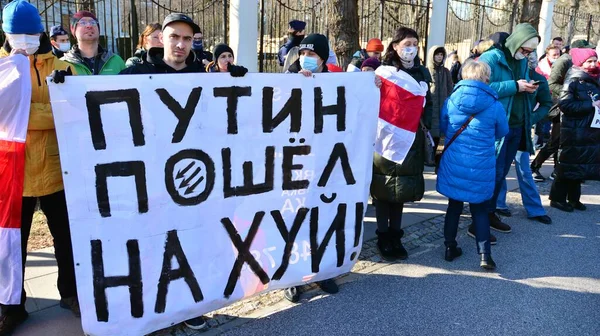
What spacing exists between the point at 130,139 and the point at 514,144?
364 centimetres

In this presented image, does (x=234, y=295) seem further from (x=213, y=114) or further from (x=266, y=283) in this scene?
(x=213, y=114)

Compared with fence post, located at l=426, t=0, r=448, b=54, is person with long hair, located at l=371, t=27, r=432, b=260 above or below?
below

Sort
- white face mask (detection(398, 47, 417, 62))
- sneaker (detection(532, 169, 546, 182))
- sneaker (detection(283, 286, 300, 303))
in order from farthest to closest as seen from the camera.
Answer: sneaker (detection(532, 169, 546, 182)) < white face mask (detection(398, 47, 417, 62)) < sneaker (detection(283, 286, 300, 303))

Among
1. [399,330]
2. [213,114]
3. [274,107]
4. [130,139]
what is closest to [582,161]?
[399,330]

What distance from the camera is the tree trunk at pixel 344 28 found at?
6871mm

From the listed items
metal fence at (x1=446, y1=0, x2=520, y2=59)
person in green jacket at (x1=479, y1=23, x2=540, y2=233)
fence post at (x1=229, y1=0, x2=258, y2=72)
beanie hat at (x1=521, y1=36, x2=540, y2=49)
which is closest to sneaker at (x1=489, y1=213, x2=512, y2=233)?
person in green jacket at (x1=479, y1=23, x2=540, y2=233)

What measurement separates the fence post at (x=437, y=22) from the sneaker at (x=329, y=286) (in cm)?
814

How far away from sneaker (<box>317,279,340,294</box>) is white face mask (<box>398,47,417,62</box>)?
180 cm

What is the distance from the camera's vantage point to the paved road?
10.1 feet

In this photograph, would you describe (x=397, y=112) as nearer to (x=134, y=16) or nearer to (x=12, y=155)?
(x=12, y=155)

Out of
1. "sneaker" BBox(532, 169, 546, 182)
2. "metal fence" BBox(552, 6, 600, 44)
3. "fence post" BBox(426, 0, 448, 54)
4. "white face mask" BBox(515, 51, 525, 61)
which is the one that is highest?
"metal fence" BBox(552, 6, 600, 44)

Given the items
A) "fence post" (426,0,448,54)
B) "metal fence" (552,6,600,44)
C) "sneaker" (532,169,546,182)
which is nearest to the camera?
"sneaker" (532,169,546,182)

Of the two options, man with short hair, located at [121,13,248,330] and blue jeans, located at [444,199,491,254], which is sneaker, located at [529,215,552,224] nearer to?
blue jeans, located at [444,199,491,254]

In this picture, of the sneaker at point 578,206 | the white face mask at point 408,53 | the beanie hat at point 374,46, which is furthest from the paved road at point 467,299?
the beanie hat at point 374,46
